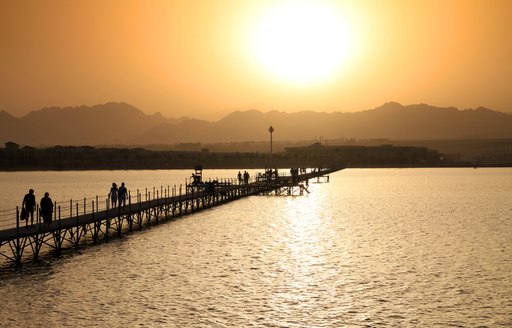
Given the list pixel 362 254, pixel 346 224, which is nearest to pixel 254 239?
pixel 362 254

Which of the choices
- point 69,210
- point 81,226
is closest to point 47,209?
point 81,226

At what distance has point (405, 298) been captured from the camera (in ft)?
92.8

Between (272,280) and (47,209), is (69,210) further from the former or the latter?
(272,280)

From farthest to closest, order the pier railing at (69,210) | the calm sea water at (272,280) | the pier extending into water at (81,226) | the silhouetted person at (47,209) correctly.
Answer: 1. the pier railing at (69,210)
2. the silhouetted person at (47,209)
3. the pier extending into water at (81,226)
4. the calm sea water at (272,280)

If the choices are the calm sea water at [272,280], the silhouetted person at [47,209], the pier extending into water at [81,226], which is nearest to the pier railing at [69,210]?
the pier extending into water at [81,226]

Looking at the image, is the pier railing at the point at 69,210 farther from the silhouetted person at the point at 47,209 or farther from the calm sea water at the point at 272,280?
the calm sea water at the point at 272,280

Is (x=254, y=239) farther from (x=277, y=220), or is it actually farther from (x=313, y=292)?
(x=313, y=292)

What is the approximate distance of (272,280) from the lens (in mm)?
32188

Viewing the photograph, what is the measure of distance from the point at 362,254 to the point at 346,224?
21.4 metres

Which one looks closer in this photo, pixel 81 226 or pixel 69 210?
pixel 81 226

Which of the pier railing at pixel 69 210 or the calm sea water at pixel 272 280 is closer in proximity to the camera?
the calm sea water at pixel 272 280

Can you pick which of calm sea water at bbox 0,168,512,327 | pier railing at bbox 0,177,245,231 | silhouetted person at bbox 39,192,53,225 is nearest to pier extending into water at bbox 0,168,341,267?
pier railing at bbox 0,177,245,231

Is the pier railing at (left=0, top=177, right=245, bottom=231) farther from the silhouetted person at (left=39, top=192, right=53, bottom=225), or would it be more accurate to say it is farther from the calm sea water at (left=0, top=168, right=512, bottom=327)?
the calm sea water at (left=0, top=168, right=512, bottom=327)

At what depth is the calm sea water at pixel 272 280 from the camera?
24.9 metres
